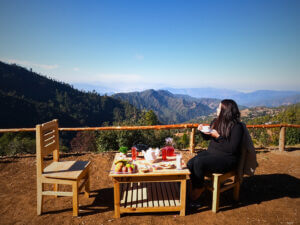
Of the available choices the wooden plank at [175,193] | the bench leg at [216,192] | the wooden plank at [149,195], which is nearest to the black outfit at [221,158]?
the bench leg at [216,192]

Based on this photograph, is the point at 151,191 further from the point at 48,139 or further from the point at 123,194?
the point at 48,139

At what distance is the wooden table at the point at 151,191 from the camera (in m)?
2.51

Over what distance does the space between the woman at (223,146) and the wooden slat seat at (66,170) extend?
5.40ft

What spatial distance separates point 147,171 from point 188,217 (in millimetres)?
930

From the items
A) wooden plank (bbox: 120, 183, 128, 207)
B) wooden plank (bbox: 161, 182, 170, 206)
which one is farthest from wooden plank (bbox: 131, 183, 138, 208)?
wooden plank (bbox: 161, 182, 170, 206)

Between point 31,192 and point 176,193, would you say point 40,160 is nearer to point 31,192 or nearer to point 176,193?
point 31,192

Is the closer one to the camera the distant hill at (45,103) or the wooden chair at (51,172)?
the wooden chair at (51,172)

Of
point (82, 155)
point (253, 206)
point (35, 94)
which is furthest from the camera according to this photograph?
point (35, 94)

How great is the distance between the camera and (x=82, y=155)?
5.30 m

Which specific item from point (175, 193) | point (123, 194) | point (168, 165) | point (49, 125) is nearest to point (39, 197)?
point (49, 125)

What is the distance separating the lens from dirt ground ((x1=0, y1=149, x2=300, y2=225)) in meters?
2.66

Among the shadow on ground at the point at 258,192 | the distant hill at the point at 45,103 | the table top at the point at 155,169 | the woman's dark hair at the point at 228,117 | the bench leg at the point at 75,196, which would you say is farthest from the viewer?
the distant hill at the point at 45,103

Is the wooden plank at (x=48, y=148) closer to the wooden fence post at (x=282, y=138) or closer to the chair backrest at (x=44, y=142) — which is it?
the chair backrest at (x=44, y=142)

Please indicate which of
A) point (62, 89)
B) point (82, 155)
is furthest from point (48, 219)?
point (62, 89)
